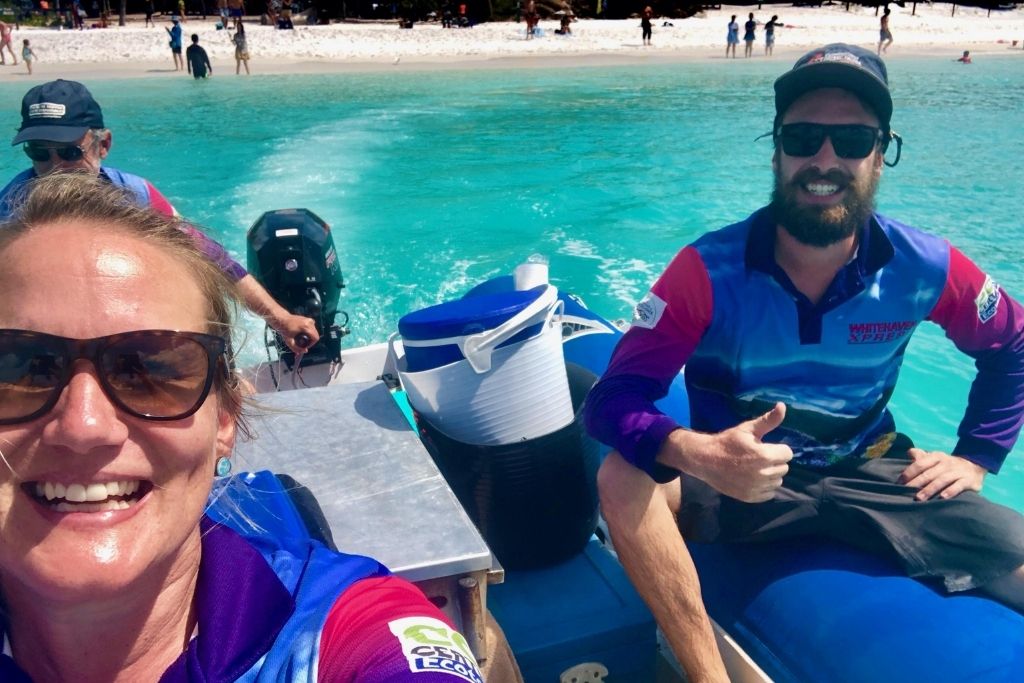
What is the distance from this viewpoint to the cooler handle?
7.50ft

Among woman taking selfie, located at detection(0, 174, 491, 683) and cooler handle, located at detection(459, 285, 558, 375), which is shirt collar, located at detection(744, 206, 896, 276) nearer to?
cooler handle, located at detection(459, 285, 558, 375)

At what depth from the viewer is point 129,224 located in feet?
3.78

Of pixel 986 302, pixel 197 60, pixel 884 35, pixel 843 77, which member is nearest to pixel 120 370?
pixel 843 77

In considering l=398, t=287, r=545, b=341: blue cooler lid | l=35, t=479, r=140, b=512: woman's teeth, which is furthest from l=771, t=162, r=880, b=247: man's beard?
l=35, t=479, r=140, b=512: woman's teeth

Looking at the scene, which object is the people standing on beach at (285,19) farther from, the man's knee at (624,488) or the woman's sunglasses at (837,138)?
the man's knee at (624,488)

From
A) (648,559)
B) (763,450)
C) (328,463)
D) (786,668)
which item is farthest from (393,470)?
(786,668)

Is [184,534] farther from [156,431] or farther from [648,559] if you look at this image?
[648,559]

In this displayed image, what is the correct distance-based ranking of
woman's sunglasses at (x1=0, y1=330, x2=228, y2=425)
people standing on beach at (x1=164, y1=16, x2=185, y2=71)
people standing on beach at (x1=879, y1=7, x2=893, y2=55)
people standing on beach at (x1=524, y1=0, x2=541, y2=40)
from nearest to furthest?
woman's sunglasses at (x1=0, y1=330, x2=228, y2=425) < people standing on beach at (x1=164, y1=16, x2=185, y2=71) < people standing on beach at (x1=879, y1=7, x2=893, y2=55) < people standing on beach at (x1=524, y1=0, x2=541, y2=40)

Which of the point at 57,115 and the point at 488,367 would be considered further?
the point at 57,115

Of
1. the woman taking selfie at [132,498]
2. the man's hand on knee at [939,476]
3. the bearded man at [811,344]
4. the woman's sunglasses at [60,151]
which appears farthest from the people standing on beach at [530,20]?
the woman taking selfie at [132,498]

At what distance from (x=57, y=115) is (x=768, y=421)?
126 inches

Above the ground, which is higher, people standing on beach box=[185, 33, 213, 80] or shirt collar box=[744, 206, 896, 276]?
people standing on beach box=[185, 33, 213, 80]

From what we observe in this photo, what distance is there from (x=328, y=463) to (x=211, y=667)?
917 millimetres

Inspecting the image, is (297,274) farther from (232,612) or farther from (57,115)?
(232,612)
